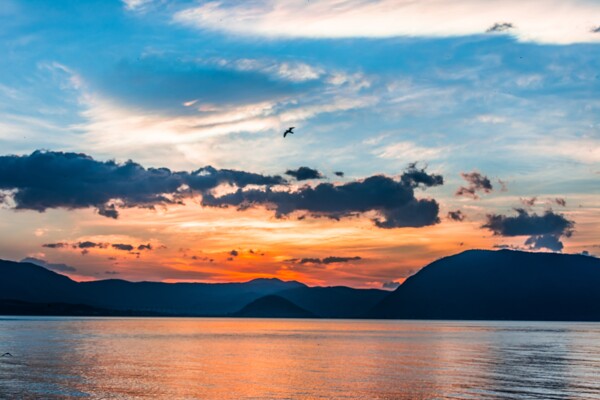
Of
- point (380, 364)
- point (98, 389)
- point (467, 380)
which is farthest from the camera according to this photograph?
point (380, 364)

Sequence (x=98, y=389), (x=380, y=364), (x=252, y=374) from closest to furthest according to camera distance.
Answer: (x=98, y=389) → (x=252, y=374) → (x=380, y=364)

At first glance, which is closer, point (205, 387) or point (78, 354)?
point (205, 387)

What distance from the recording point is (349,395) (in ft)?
315

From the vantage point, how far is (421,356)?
172 m

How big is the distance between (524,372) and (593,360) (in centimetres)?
4209

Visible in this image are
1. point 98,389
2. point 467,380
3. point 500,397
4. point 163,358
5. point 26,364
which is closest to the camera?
point 500,397

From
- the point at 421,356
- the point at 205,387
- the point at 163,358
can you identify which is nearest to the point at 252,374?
the point at 205,387

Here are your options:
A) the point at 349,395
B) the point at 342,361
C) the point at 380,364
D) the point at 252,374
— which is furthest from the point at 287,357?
the point at 349,395

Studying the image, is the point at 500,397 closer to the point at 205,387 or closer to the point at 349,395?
the point at 349,395

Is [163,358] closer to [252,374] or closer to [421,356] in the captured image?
[252,374]

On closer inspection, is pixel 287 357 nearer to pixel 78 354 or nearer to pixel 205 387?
pixel 78 354

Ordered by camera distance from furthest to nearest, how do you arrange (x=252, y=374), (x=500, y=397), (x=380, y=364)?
(x=380, y=364) → (x=252, y=374) → (x=500, y=397)

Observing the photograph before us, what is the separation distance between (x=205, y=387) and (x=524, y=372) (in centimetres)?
6207

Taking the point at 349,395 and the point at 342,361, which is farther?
the point at 342,361
